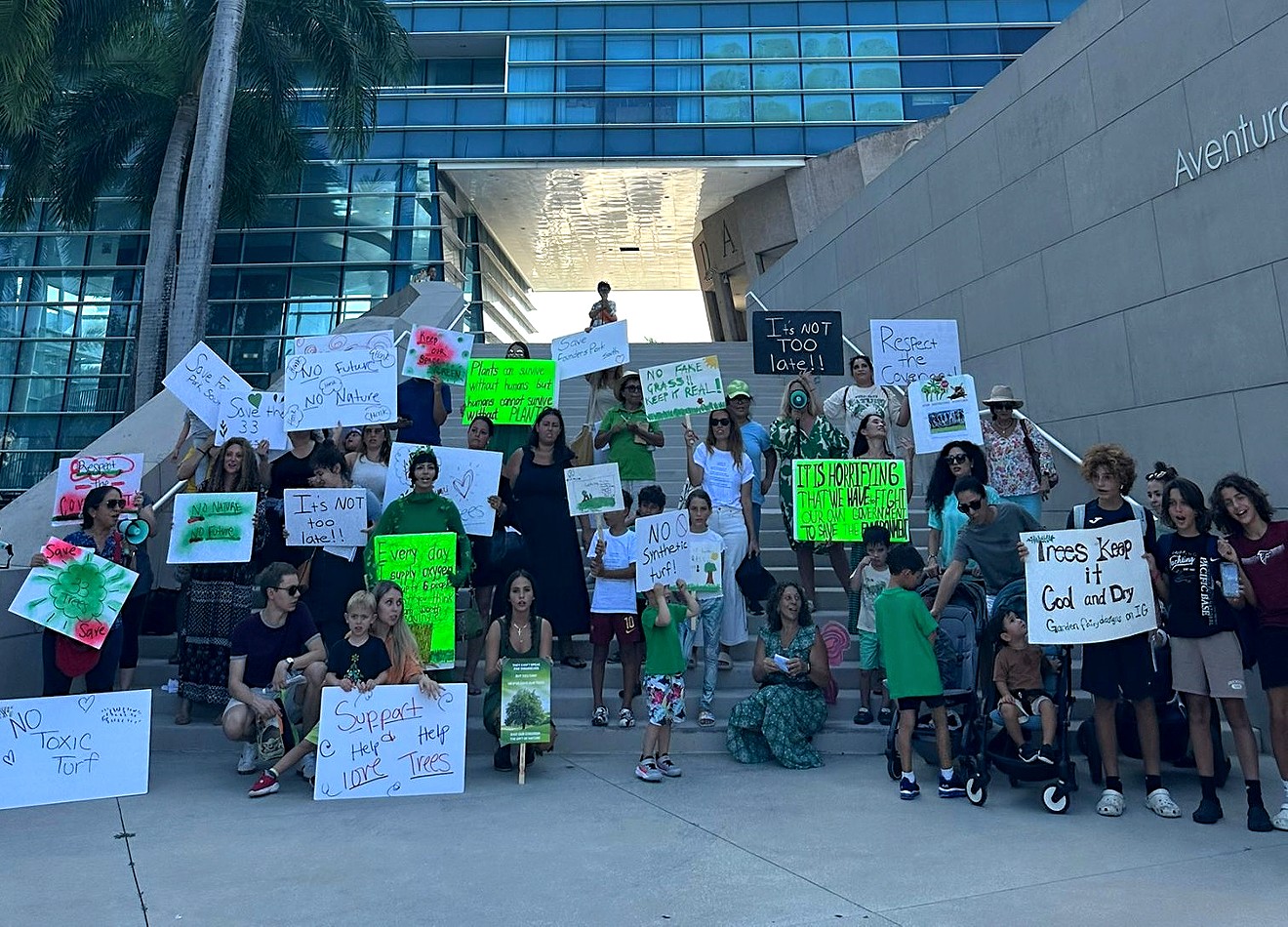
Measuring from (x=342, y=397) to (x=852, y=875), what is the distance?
5.72 m

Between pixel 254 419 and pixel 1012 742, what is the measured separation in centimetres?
648

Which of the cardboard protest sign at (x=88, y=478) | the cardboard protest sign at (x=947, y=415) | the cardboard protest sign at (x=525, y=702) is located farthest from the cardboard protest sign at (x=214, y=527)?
the cardboard protest sign at (x=947, y=415)

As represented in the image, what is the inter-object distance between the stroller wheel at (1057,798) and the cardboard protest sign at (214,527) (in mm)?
5328

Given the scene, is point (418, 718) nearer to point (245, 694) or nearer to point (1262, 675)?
point (245, 694)

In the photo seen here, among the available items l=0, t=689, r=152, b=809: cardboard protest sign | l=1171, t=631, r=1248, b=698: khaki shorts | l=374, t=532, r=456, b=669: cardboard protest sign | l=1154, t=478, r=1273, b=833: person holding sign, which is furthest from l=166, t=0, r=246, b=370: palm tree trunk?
l=1171, t=631, r=1248, b=698: khaki shorts

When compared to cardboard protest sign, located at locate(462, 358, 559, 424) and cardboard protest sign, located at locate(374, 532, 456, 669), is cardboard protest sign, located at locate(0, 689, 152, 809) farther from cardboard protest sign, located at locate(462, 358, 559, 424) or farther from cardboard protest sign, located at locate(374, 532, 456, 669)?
cardboard protest sign, located at locate(462, 358, 559, 424)

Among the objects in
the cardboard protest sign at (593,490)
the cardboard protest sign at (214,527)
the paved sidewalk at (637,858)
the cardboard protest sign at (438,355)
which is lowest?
the paved sidewalk at (637,858)

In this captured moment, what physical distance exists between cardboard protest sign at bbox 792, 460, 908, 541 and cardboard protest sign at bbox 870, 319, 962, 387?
76.3 inches

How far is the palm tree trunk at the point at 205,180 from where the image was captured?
53.7ft

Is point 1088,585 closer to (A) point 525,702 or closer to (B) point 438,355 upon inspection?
(A) point 525,702

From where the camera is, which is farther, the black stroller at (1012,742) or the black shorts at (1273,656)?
the black stroller at (1012,742)

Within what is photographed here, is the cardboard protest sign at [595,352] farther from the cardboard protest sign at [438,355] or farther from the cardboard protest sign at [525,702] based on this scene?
the cardboard protest sign at [525,702]

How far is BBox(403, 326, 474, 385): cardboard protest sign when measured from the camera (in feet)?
29.2

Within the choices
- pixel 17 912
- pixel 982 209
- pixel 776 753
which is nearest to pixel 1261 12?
pixel 982 209
